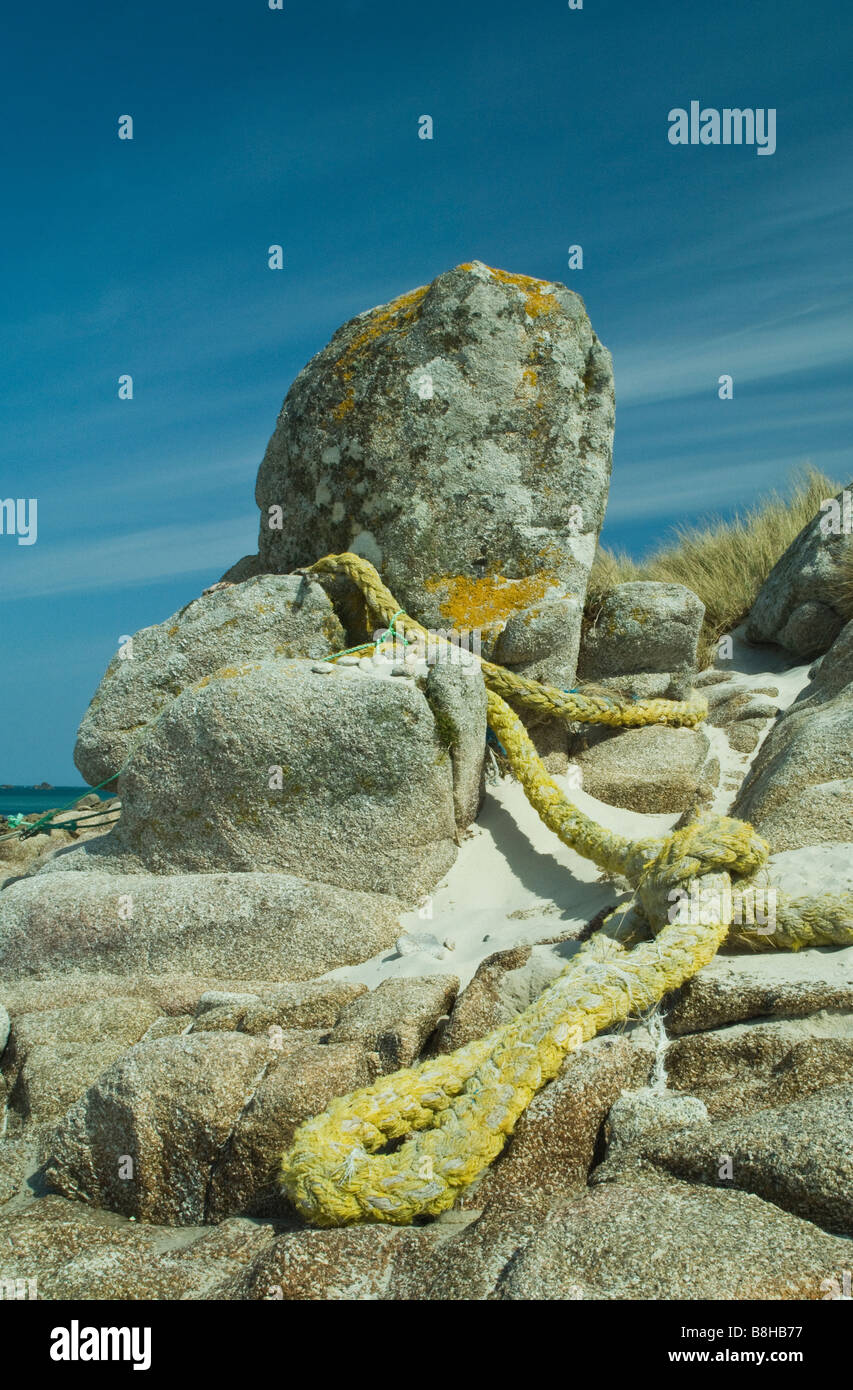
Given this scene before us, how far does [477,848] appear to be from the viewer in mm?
5910

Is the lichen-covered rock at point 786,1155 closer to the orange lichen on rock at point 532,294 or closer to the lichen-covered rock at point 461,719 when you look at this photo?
the lichen-covered rock at point 461,719

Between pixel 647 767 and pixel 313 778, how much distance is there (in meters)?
2.20

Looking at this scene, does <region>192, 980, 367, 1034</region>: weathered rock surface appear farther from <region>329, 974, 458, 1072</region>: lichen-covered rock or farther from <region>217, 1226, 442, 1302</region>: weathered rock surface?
<region>217, 1226, 442, 1302</region>: weathered rock surface

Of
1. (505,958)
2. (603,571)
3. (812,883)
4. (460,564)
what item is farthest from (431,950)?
(603,571)

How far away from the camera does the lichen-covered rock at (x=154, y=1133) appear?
3281 mm

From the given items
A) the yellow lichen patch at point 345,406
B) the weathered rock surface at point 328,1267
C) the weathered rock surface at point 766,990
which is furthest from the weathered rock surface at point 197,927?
the yellow lichen patch at point 345,406

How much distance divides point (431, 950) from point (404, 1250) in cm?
229

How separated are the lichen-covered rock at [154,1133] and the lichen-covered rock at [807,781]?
9.03 ft

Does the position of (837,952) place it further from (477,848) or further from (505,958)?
(477,848)

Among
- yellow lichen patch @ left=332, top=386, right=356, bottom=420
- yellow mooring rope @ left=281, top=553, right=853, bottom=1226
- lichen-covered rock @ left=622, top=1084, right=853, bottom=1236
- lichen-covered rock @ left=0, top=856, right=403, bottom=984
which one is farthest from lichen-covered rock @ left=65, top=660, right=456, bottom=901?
lichen-covered rock @ left=622, top=1084, right=853, bottom=1236

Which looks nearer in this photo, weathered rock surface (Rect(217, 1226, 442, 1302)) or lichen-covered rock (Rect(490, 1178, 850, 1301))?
lichen-covered rock (Rect(490, 1178, 850, 1301))

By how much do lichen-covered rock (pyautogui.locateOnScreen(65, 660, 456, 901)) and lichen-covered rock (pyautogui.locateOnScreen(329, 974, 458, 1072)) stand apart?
1.26 metres

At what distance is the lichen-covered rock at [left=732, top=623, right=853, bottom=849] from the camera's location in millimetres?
4770

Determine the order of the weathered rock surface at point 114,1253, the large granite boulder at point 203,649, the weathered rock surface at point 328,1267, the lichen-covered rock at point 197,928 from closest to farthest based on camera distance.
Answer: the weathered rock surface at point 328,1267, the weathered rock surface at point 114,1253, the lichen-covered rock at point 197,928, the large granite boulder at point 203,649
